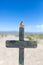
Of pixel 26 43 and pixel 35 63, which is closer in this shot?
pixel 26 43

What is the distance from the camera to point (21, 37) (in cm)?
457

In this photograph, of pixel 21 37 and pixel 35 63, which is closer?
pixel 21 37

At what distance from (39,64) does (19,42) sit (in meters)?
3.08

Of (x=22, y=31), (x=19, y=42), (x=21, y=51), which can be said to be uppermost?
(x=22, y=31)

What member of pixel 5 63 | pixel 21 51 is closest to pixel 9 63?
pixel 5 63

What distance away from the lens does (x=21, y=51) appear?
14.9 feet

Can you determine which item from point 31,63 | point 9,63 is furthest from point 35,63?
point 9,63

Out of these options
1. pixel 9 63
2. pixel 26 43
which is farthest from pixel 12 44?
pixel 9 63

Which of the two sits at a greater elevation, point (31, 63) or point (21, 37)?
point (21, 37)

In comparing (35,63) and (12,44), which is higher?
(12,44)

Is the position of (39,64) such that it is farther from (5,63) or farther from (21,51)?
(21,51)

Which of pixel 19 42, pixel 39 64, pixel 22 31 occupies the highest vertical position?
pixel 22 31

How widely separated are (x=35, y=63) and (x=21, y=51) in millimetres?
3081

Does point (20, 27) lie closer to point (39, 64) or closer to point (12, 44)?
point (12, 44)
